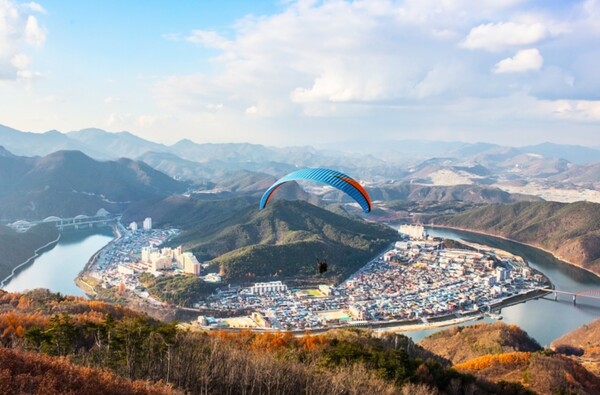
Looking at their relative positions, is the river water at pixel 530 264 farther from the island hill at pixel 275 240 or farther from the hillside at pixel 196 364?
the hillside at pixel 196 364

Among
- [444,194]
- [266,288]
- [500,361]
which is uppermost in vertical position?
[444,194]

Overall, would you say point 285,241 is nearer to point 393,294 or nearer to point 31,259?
point 393,294

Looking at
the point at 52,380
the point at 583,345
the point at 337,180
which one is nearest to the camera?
the point at 52,380

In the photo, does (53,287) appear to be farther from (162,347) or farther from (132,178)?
(132,178)

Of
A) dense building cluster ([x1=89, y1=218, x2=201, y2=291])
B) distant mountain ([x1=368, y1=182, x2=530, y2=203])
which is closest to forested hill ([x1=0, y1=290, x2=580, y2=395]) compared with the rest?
dense building cluster ([x1=89, y1=218, x2=201, y2=291])

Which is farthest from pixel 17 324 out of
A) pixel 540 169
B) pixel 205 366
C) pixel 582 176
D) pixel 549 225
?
pixel 540 169
